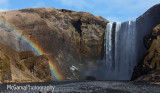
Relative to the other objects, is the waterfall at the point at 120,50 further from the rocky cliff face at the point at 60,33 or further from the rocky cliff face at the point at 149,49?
the rocky cliff face at the point at 60,33

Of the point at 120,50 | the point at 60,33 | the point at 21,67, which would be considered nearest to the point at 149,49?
the point at 120,50

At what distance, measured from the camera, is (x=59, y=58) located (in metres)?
90.1

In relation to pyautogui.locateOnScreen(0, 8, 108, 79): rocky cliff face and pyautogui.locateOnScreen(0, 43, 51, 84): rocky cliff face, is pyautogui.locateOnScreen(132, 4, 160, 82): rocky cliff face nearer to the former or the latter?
pyautogui.locateOnScreen(0, 8, 108, 79): rocky cliff face

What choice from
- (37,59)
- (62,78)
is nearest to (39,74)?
(37,59)

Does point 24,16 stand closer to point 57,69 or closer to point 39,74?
point 57,69

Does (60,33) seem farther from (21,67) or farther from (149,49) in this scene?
(149,49)

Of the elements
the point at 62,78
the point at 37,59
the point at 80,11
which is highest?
the point at 80,11

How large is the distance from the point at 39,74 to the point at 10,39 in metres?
25.8

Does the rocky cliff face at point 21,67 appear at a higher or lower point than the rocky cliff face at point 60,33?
lower

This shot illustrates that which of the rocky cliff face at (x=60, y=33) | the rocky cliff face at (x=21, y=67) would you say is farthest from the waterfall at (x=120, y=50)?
the rocky cliff face at (x=21, y=67)

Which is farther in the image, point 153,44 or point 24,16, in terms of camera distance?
point 24,16

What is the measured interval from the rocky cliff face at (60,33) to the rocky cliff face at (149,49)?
76.0 feet

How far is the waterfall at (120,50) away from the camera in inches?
3401

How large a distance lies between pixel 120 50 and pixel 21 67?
47.5 m
